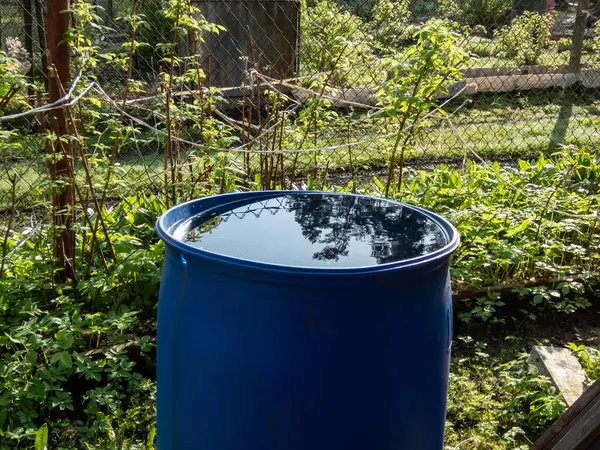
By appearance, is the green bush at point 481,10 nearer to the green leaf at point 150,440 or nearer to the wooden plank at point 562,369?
the wooden plank at point 562,369

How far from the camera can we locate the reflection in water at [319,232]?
1632mm

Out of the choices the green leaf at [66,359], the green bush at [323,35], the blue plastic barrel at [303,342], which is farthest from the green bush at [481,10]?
the blue plastic barrel at [303,342]

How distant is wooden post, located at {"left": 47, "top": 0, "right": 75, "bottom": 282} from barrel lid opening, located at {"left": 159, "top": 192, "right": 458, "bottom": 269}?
1.21 metres

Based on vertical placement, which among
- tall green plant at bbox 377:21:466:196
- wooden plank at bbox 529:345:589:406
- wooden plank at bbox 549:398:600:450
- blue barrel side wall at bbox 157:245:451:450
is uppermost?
tall green plant at bbox 377:21:466:196

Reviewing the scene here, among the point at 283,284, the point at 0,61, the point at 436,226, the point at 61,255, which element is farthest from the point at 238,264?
the point at 61,255

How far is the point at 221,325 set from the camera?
1.50 meters

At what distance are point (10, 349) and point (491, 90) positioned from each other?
715 cm

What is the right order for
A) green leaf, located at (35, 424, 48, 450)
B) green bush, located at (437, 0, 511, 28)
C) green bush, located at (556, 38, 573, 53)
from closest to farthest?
green leaf, located at (35, 424, 48, 450), green bush, located at (556, 38, 573, 53), green bush, located at (437, 0, 511, 28)

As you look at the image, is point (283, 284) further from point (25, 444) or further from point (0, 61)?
point (0, 61)

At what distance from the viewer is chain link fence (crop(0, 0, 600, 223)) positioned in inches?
128

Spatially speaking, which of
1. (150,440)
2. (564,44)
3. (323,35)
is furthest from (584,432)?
(564,44)

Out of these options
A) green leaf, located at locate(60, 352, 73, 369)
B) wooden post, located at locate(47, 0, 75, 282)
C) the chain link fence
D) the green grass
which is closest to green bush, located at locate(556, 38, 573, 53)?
the chain link fence

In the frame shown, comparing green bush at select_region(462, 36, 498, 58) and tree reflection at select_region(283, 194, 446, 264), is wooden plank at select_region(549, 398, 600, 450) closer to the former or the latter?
tree reflection at select_region(283, 194, 446, 264)

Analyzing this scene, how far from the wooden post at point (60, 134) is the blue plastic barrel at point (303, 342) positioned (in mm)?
1408
